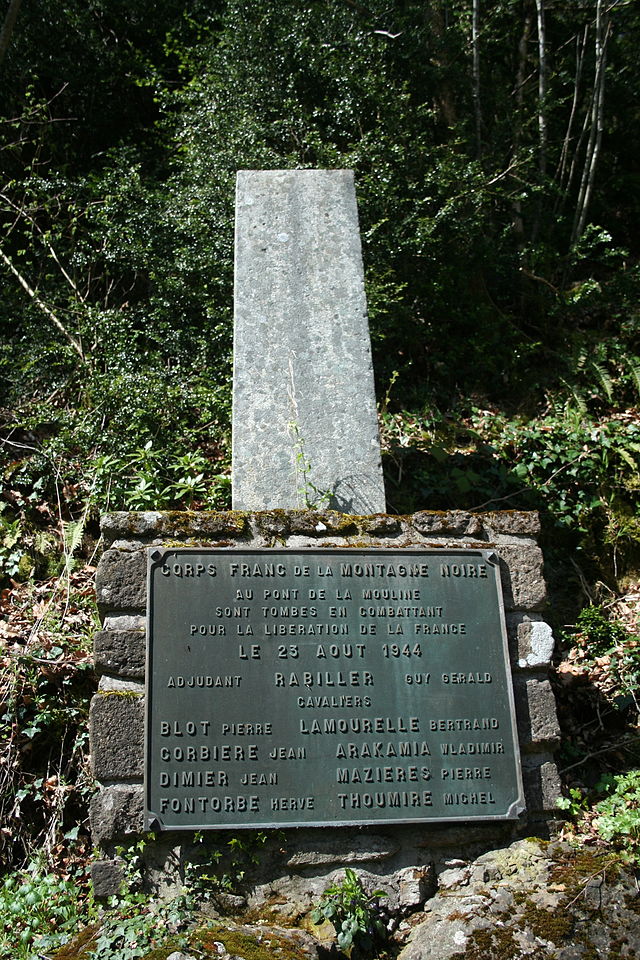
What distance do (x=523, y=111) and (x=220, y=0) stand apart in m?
3.67

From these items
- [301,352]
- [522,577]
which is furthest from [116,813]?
[301,352]

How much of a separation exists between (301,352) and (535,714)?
7.54 feet

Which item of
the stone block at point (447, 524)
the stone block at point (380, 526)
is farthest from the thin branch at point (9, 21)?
the stone block at point (447, 524)

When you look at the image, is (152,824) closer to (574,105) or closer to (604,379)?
(604,379)

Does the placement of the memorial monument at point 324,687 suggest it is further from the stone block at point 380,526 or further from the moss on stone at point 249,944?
the moss on stone at point 249,944

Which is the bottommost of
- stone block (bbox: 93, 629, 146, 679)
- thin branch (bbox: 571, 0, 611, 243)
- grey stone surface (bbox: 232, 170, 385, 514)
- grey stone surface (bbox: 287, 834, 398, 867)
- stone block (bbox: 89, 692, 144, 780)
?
grey stone surface (bbox: 287, 834, 398, 867)

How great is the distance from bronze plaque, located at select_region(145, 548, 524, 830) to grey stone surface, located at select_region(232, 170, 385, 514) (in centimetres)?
67

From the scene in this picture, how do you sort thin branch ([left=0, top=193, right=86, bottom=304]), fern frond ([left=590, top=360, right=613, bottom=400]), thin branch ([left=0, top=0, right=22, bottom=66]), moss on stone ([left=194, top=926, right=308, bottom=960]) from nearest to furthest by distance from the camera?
1. moss on stone ([left=194, top=926, right=308, bottom=960])
2. thin branch ([left=0, top=0, right=22, bottom=66])
3. fern frond ([left=590, top=360, right=613, bottom=400])
4. thin branch ([left=0, top=193, right=86, bottom=304])

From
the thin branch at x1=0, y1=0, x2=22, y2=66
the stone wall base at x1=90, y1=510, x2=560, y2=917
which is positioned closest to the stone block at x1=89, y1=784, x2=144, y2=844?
the stone wall base at x1=90, y1=510, x2=560, y2=917

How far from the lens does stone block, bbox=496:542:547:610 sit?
3.94 meters

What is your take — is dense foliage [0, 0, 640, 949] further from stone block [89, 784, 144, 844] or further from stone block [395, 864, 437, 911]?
stone block [395, 864, 437, 911]

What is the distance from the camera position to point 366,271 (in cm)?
736

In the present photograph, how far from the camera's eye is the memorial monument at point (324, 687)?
3443 millimetres

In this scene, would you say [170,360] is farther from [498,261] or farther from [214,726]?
[214,726]
